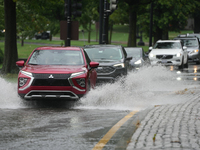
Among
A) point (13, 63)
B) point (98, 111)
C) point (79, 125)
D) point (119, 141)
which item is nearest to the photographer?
point (119, 141)

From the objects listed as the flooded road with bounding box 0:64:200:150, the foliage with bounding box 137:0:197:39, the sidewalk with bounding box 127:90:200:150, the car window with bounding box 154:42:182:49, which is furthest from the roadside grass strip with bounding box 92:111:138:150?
the foliage with bounding box 137:0:197:39

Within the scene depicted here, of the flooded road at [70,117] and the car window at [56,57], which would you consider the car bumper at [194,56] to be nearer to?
the flooded road at [70,117]

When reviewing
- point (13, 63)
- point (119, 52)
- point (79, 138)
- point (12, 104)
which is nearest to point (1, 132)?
point (79, 138)

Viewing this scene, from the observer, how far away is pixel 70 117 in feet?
31.7

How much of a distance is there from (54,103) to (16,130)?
4169mm

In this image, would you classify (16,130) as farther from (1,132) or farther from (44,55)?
(44,55)

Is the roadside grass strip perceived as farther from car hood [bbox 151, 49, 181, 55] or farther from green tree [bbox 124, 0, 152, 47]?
green tree [bbox 124, 0, 152, 47]

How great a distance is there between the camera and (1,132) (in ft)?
25.7

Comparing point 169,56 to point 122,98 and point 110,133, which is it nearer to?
point 122,98

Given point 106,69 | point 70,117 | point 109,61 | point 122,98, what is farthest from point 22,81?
point 109,61

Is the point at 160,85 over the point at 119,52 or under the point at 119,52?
under

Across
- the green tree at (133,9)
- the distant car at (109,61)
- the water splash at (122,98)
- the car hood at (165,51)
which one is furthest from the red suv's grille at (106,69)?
the green tree at (133,9)

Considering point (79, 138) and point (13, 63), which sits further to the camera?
point (13, 63)

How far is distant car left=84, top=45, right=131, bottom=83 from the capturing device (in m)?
15.6
